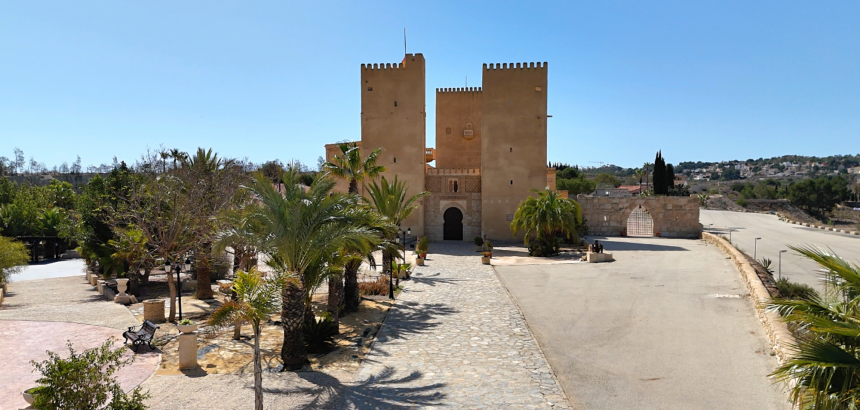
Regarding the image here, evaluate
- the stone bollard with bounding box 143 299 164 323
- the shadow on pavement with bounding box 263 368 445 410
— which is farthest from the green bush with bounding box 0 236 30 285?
the shadow on pavement with bounding box 263 368 445 410

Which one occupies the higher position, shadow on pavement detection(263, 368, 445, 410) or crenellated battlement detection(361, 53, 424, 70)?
crenellated battlement detection(361, 53, 424, 70)

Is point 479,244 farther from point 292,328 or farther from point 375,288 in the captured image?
point 292,328

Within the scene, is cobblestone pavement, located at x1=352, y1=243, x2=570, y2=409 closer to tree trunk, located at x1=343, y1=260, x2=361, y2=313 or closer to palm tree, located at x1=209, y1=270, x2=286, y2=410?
tree trunk, located at x1=343, y1=260, x2=361, y2=313

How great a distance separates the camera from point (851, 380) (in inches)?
173

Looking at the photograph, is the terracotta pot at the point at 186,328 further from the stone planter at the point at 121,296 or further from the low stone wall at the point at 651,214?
the low stone wall at the point at 651,214

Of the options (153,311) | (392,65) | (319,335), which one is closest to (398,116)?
(392,65)

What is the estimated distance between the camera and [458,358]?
994cm

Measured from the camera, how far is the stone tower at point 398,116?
99.4ft

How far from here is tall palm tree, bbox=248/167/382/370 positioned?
365 inches

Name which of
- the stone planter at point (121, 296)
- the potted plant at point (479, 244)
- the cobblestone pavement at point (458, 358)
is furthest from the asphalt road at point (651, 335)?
the stone planter at point (121, 296)

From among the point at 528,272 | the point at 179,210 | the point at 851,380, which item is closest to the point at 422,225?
the point at 528,272

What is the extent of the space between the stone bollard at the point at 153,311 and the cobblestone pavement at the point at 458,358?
5.40 m

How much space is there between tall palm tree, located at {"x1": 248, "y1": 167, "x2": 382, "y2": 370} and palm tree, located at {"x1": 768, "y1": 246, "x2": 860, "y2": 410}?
6.72 m

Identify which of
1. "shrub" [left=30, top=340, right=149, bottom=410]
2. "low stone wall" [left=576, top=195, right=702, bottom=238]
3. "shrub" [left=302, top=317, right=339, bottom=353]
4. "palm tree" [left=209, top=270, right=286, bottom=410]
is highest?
"low stone wall" [left=576, top=195, right=702, bottom=238]
